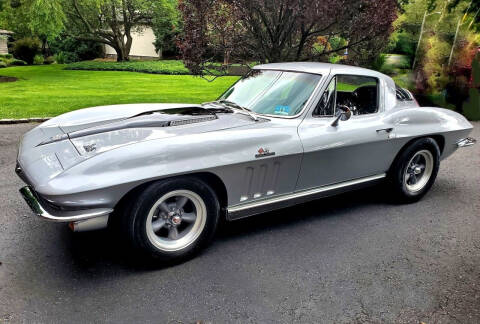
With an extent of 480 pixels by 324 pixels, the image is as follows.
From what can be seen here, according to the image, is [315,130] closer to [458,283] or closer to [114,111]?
[458,283]

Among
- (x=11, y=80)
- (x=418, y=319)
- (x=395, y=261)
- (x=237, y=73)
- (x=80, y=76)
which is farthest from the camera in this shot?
(x=237, y=73)

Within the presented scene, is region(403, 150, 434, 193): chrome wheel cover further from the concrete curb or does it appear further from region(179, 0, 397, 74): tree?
the concrete curb

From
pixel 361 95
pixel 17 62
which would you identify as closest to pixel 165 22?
pixel 17 62

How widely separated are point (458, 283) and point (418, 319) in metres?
0.69

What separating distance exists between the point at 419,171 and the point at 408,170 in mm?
176

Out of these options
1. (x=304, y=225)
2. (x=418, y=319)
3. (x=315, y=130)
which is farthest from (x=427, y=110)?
(x=418, y=319)

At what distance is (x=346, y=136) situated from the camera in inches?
150

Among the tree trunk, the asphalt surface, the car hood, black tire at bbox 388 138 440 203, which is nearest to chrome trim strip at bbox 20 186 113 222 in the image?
the car hood

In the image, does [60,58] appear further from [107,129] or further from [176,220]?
[176,220]

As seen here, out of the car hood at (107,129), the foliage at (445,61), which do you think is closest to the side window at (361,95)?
the car hood at (107,129)

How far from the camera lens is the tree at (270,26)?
713 cm

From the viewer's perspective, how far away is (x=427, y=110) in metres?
4.57

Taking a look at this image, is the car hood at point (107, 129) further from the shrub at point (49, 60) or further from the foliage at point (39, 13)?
the shrub at point (49, 60)

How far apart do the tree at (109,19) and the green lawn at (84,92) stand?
7.39m
